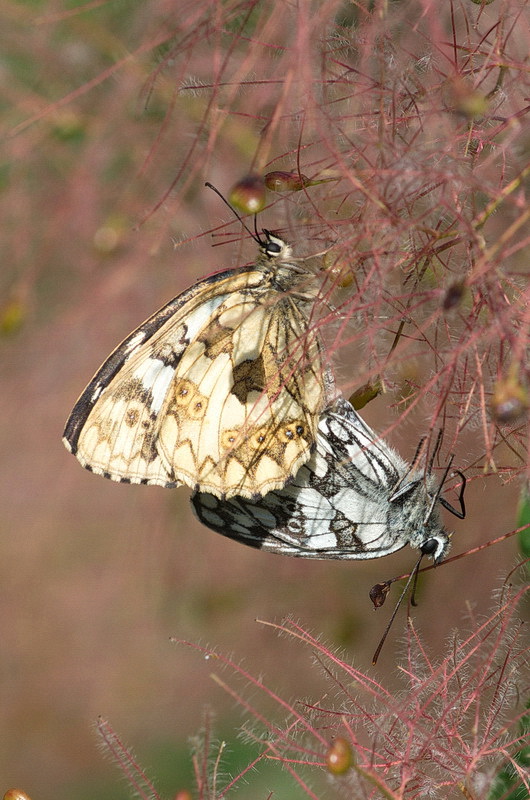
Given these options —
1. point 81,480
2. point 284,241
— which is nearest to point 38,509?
point 81,480

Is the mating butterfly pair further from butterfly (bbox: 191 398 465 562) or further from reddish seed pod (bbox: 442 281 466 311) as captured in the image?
reddish seed pod (bbox: 442 281 466 311)

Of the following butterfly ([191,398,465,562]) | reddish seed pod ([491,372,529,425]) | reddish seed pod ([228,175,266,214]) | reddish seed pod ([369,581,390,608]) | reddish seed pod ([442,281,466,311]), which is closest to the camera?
reddish seed pod ([491,372,529,425])

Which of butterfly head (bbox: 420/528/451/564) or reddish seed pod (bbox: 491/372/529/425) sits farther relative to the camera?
butterfly head (bbox: 420/528/451/564)

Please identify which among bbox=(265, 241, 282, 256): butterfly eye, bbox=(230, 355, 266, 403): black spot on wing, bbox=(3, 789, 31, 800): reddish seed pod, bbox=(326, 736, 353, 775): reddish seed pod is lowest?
bbox=(326, 736, 353, 775): reddish seed pod

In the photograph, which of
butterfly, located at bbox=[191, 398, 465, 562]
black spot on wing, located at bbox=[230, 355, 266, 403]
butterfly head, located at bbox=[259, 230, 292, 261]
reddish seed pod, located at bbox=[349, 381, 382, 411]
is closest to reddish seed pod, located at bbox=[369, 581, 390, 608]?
butterfly, located at bbox=[191, 398, 465, 562]

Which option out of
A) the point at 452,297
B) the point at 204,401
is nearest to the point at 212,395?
the point at 204,401

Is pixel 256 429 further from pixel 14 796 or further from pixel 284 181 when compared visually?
pixel 14 796

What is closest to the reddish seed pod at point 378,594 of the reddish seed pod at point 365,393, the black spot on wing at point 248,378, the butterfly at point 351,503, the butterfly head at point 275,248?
the butterfly at point 351,503

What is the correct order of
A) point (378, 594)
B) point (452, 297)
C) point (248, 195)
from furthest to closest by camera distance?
point (378, 594), point (248, 195), point (452, 297)
